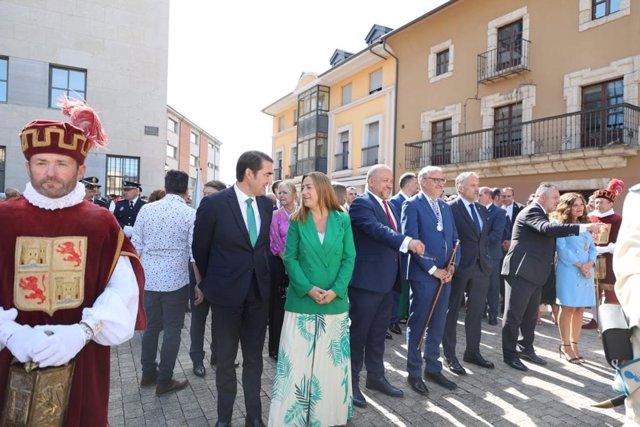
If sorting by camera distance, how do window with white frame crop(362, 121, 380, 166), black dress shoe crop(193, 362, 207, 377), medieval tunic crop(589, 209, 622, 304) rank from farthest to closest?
window with white frame crop(362, 121, 380, 166)
medieval tunic crop(589, 209, 622, 304)
black dress shoe crop(193, 362, 207, 377)

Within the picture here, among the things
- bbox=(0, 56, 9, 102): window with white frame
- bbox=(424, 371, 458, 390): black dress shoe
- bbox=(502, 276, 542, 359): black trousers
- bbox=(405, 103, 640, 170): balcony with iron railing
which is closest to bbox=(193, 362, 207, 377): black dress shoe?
bbox=(424, 371, 458, 390): black dress shoe

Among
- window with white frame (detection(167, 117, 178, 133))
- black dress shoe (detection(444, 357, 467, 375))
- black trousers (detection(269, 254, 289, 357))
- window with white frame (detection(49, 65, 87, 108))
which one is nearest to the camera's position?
black dress shoe (detection(444, 357, 467, 375))

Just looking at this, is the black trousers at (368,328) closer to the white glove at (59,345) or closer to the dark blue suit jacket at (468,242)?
the dark blue suit jacket at (468,242)

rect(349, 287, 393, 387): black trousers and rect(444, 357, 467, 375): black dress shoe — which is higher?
rect(349, 287, 393, 387): black trousers

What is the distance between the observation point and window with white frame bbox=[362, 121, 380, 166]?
21.2m

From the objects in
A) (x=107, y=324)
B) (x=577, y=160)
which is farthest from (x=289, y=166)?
(x=107, y=324)

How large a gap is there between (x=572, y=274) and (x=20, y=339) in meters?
5.42

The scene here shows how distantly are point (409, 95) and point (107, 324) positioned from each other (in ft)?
61.9

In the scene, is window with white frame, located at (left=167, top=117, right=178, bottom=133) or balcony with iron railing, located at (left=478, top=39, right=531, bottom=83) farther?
window with white frame, located at (left=167, top=117, right=178, bottom=133)

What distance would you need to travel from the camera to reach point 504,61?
15352 millimetres

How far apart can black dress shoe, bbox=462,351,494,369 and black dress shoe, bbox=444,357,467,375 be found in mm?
320

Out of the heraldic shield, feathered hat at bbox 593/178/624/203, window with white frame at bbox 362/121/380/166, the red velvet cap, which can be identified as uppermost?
window with white frame at bbox 362/121/380/166

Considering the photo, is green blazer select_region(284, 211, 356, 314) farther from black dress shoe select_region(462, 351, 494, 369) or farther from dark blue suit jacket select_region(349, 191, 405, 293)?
black dress shoe select_region(462, 351, 494, 369)

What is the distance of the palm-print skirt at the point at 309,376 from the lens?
3.17m
